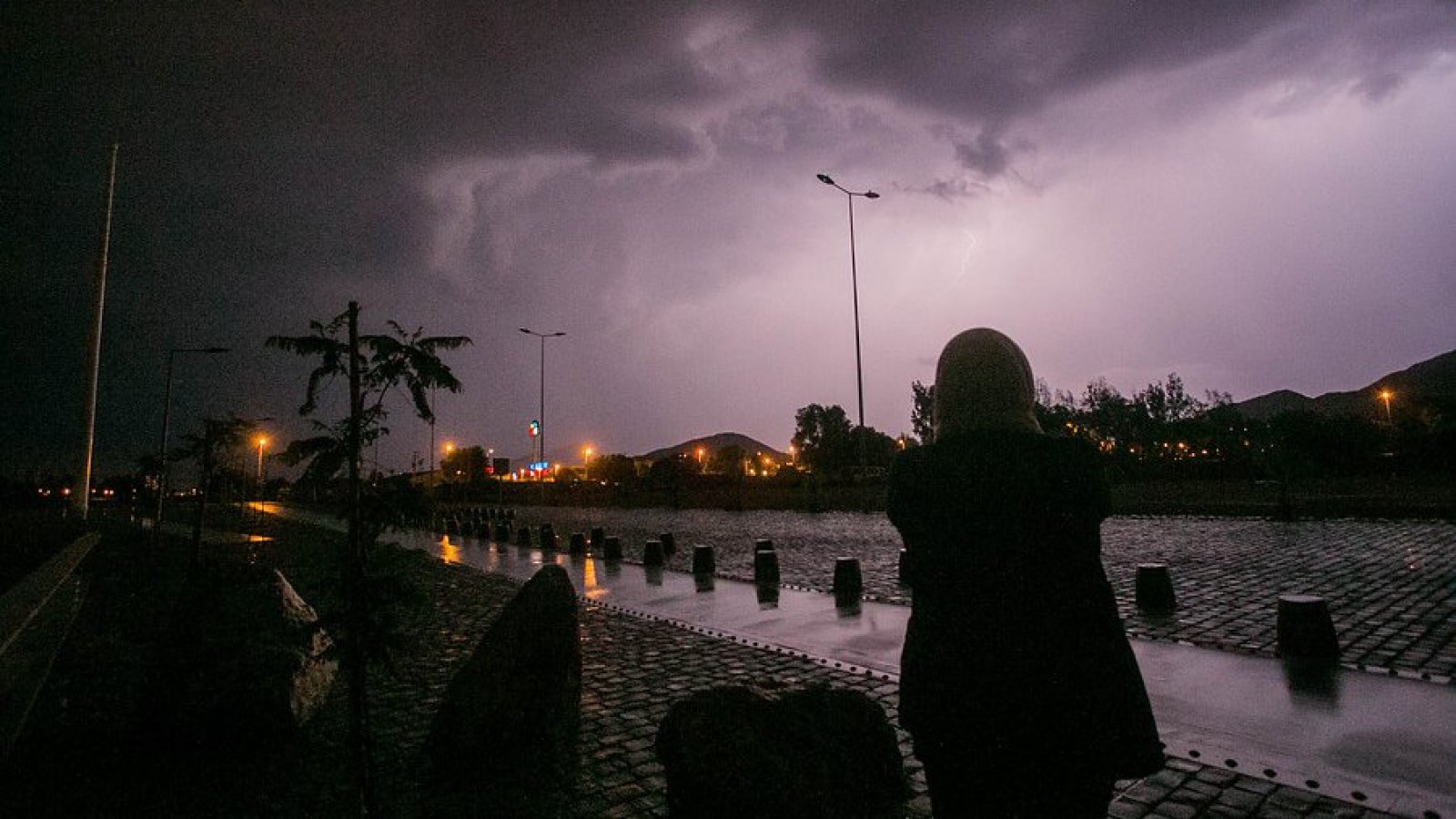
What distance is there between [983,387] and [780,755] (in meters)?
2.04

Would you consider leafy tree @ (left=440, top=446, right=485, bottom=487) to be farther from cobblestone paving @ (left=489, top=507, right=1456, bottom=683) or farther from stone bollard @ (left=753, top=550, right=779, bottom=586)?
stone bollard @ (left=753, top=550, right=779, bottom=586)

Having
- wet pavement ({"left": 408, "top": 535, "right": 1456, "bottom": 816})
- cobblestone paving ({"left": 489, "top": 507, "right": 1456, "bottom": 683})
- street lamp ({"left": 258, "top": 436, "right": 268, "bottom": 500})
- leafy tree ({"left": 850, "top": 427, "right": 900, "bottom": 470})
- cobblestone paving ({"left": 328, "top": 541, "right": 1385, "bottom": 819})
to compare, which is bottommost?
cobblestone paving ({"left": 328, "top": 541, "right": 1385, "bottom": 819})

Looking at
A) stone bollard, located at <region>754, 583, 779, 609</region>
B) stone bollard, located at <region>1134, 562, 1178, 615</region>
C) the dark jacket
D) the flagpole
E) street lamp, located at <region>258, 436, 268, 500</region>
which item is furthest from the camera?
street lamp, located at <region>258, 436, 268, 500</region>

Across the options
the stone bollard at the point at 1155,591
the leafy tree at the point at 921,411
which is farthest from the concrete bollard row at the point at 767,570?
the leafy tree at the point at 921,411

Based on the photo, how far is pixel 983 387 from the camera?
7.45 feet

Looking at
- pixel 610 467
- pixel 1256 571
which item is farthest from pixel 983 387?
pixel 610 467

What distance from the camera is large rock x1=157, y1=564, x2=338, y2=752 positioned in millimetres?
4855

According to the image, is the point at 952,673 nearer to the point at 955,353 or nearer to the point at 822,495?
the point at 955,353

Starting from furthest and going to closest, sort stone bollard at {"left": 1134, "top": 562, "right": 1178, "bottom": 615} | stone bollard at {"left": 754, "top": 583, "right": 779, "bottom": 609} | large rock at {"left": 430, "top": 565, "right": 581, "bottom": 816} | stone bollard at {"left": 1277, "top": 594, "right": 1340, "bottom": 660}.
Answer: stone bollard at {"left": 754, "top": 583, "right": 779, "bottom": 609} → stone bollard at {"left": 1134, "top": 562, "right": 1178, "bottom": 615} → stone bollard at {"left": 1277, "top": 594, "right": 1340, "bottom": 660} → large rock at {"left": 430, "top": 565, "right": 581, "bottom": 816}

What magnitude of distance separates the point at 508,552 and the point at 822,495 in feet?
71.0

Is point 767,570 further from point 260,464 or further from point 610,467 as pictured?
point 610,467

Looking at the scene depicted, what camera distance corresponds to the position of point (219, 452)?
1357 centimetres

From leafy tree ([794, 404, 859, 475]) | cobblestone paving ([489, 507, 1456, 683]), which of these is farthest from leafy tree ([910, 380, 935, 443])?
cobblestone paving ([489, 507, 1456, 683])

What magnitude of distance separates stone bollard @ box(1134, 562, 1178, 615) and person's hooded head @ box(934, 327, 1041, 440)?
741 centimetres
